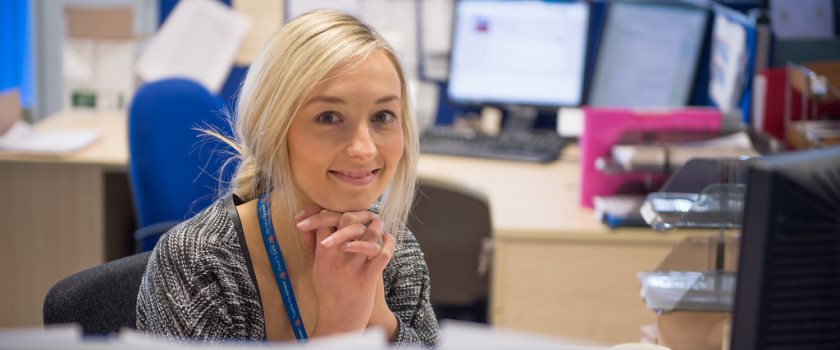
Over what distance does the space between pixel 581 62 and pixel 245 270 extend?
189 cm

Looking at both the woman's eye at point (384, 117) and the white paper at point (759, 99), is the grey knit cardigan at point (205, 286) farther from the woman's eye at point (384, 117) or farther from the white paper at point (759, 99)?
the white paper at point (759, 99)

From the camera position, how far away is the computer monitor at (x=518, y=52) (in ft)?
10.1

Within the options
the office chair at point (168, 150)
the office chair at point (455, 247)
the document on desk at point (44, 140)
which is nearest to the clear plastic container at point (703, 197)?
the office chair at point (168, 150)

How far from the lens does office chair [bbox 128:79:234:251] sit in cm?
253

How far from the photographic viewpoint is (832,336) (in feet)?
3.23

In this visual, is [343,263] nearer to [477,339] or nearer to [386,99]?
[386,99]

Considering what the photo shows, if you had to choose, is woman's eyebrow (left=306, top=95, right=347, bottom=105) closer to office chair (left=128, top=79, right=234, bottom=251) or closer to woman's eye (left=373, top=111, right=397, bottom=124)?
woman's eye (left=373, top=111, right=397, bottom=124)

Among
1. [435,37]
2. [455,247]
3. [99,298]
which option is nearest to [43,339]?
[99,298]

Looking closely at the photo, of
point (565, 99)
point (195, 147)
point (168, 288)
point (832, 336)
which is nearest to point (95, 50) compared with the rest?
point (195, 147)

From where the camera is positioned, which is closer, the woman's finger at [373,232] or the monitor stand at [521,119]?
the woman's finger at [373,232]

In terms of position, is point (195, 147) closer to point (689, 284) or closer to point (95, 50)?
point (95, 50)

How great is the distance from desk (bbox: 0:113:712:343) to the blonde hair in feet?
3.08

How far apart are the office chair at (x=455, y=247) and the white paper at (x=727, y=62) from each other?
2.73 feet

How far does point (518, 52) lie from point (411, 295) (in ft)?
5.62
